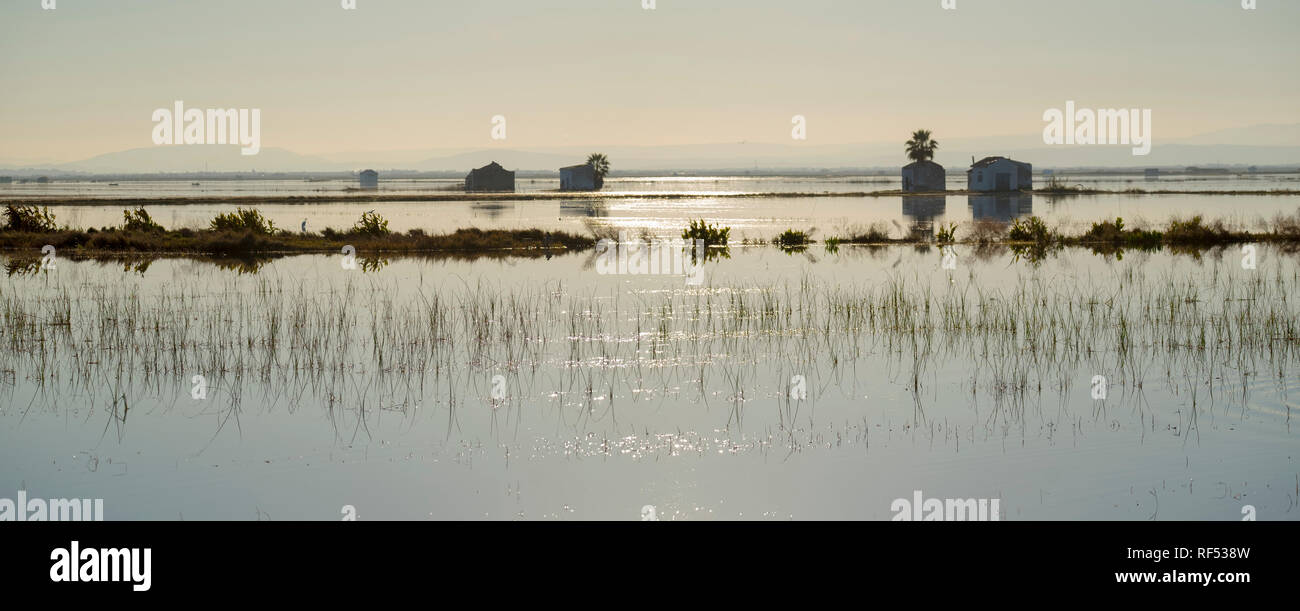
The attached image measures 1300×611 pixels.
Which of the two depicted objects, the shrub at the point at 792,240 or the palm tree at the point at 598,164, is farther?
the palm tree at the point at 598,164

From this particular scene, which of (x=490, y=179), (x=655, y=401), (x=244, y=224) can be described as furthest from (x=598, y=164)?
(x=655, y=401)

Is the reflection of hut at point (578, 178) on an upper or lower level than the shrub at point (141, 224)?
upper

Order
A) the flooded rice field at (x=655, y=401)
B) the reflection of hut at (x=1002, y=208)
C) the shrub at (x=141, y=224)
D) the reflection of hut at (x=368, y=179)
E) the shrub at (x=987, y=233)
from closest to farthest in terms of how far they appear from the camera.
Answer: the flooded rice field at (x=655, y=401) < the shrub at (x=987, y=233) < the shrub at (x=141, y=224) < the reflection of hut at (x=1002, y=208) < the reflection of hut at (x=368, y=179)

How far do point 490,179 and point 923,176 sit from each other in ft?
133

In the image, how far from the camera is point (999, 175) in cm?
8712

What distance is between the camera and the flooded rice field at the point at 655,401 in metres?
8.87

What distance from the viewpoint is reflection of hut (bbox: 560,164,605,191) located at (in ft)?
361

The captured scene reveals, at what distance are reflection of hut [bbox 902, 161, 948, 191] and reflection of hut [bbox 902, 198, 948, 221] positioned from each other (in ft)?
56.3

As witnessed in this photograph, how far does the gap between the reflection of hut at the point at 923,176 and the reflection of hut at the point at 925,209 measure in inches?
675

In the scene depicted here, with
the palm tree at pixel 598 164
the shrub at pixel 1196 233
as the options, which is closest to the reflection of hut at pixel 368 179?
the palm tree at pixel 598 164

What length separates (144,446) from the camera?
10.4 metres

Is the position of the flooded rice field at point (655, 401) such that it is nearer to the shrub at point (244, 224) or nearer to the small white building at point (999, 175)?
the shrub at point (244, 224)
